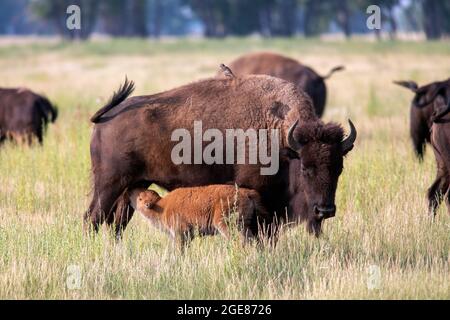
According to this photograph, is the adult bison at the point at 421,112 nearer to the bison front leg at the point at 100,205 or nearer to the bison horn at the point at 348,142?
the bison horn at the point at 348,142

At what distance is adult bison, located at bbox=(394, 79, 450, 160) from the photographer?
40.7ft

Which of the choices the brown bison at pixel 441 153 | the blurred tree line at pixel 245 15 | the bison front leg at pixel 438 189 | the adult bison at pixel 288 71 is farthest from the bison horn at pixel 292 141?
the blurred tree line at pixel 245 15

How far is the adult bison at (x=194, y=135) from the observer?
8672 mm

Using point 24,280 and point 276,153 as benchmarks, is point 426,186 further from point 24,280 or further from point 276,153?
point 24,280

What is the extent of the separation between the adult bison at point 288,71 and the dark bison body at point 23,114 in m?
3.29

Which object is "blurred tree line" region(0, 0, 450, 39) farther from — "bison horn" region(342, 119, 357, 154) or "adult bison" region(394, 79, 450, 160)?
"bison horn" region(342, 119, 357, 154)

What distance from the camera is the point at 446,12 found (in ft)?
242

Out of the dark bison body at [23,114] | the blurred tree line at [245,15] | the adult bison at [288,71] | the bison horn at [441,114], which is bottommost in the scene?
the bison horn at [441,114]

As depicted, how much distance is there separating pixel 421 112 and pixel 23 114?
21.0ft

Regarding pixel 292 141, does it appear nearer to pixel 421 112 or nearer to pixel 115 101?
pixel 115 101

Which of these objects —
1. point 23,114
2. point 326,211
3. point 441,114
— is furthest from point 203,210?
point 23,114

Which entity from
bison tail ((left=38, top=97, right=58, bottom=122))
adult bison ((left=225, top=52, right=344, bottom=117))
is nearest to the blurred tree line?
adult bison ((left=225, top=52, right=344, bottom=117))

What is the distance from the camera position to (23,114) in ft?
50.5
